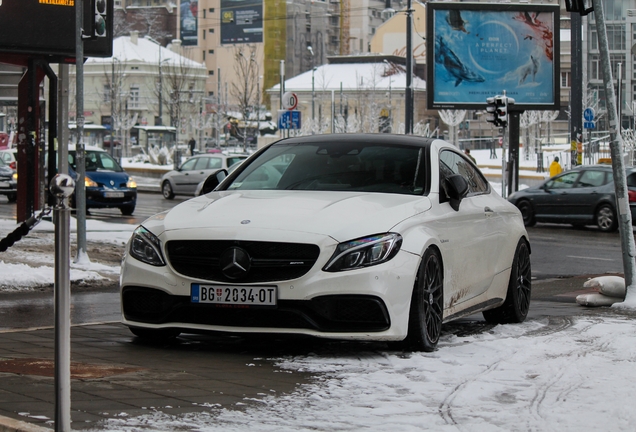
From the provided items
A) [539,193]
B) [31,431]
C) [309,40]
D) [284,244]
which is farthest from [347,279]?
[309,40]

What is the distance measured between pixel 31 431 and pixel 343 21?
167 m

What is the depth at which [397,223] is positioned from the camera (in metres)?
6.96

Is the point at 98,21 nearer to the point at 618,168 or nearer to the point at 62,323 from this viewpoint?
the point at 618,168

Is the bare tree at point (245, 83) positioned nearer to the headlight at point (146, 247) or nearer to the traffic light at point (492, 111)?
the traffic light at point (492, 111)

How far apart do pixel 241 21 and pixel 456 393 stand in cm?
16129

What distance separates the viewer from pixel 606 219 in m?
25.7

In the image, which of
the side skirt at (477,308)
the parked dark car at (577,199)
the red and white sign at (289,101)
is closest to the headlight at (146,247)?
the side skirt at (477,308)

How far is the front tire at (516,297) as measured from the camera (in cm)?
901

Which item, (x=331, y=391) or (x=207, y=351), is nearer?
(x=331, y=391)

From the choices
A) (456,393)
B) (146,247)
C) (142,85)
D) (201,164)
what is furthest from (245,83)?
(456,393)

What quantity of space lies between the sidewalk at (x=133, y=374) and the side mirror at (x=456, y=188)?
102 centimetres

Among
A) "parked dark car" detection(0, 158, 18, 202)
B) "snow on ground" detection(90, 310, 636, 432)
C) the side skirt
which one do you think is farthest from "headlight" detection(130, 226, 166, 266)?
"parked dark car" detection(0, 158, 18, 202)

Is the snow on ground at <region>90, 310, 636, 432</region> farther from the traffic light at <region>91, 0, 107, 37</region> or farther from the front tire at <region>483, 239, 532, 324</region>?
the traffic light at <region>91, 0, 107, 37</region>

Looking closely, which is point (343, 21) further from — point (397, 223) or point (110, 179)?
point (397, 223)
